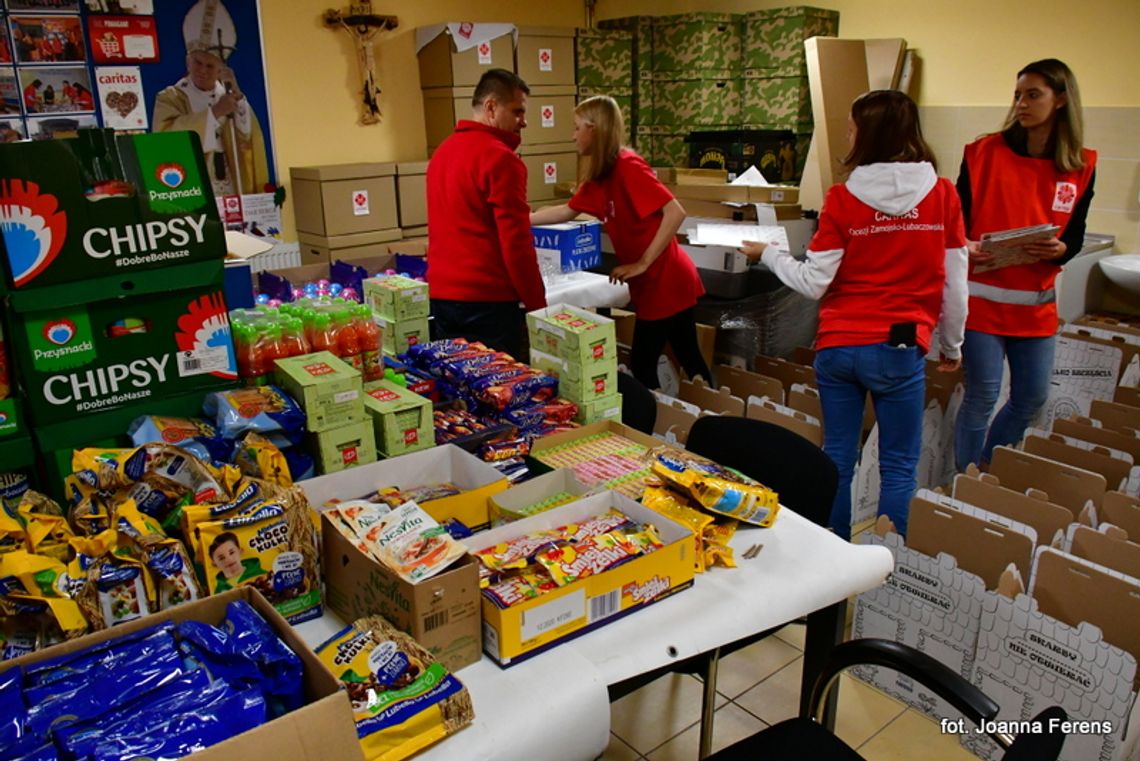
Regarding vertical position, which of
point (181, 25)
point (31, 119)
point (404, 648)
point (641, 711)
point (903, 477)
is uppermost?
point (181, 25)

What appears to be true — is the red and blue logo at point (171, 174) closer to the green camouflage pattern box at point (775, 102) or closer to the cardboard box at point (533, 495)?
the cardboard box at point (533, 495)

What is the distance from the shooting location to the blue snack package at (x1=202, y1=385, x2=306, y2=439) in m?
1.72

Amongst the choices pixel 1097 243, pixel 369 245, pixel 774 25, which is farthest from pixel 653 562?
pixel 774 25

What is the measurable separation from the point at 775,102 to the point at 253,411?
13.1 ft

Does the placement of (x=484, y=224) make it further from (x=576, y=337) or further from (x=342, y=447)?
(x=342, y=447)

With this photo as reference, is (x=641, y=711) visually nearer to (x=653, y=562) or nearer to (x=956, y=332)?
(x=653, y=562)

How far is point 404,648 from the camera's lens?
4.11ft

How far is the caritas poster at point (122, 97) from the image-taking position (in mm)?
4020

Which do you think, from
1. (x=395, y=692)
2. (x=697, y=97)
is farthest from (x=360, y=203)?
(x=395, y=692)

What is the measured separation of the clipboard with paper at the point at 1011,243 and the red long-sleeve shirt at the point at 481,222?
60.1 inches

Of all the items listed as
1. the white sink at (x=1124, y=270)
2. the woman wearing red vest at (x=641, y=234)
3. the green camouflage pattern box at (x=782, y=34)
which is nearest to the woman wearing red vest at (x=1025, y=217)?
the woman wearing red vest at (x=641, y=234)

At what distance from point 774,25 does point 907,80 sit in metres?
0.79

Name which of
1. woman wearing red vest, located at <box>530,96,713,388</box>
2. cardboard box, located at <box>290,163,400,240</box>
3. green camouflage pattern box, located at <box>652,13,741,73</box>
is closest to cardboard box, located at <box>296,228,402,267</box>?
cardboard box, located at <box>290,163,400,240</box>

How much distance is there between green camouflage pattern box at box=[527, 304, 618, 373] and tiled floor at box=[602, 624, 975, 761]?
98 centimetres
